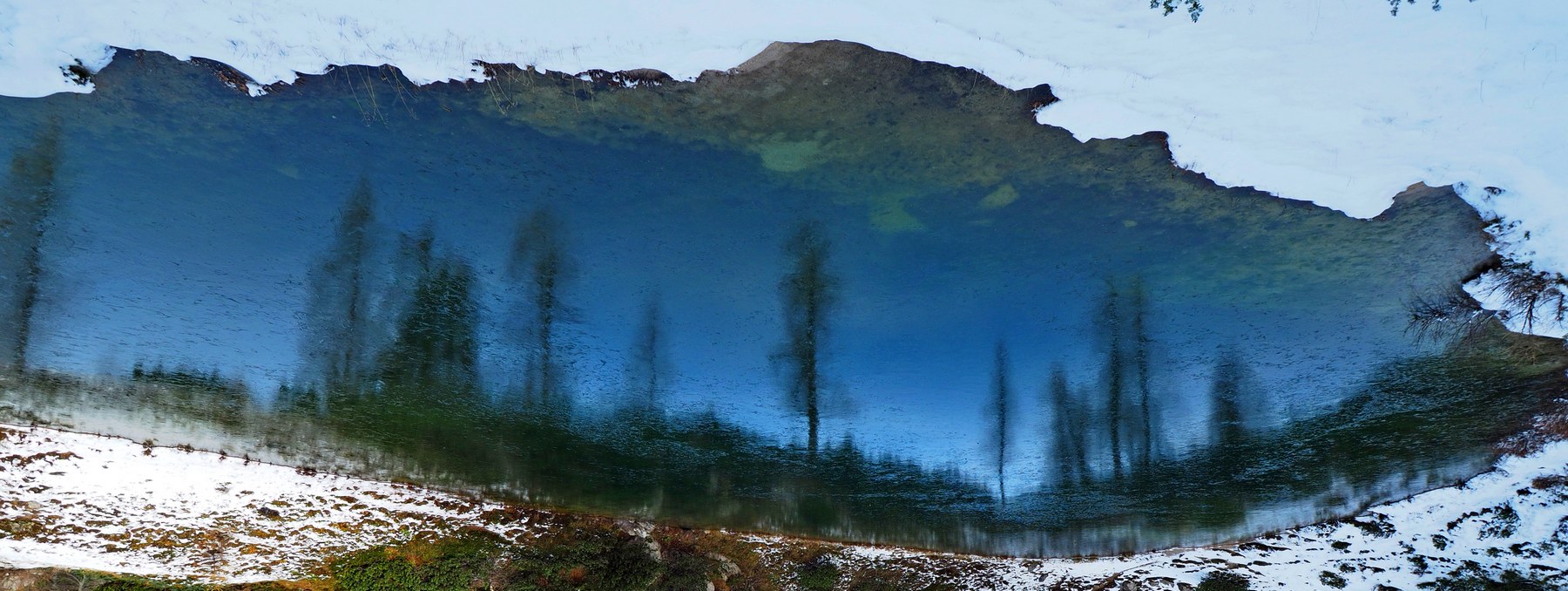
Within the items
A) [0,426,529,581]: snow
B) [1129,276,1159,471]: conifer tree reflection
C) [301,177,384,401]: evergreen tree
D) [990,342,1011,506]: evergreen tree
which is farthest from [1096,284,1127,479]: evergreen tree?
[301,177,384,401]: evergreen tree

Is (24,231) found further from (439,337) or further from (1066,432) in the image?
(1066,432)

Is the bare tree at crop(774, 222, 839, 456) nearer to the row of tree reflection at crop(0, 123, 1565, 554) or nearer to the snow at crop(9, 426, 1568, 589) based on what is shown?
Answer: the row of tree reflection at crop(0, 123, 1565, 554)

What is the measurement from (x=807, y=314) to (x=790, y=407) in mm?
1450

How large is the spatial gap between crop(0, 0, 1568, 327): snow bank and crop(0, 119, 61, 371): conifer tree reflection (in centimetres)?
70

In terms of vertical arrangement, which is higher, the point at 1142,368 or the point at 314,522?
the point at 1142,368

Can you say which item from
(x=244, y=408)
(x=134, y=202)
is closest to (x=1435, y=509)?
(x=244, y=408)

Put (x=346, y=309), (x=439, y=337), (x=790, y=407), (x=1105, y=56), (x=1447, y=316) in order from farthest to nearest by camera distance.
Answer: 1. (x=790, y=407)
2. (x=439, y=337)
3. (x=346, y=309)
4. (x=1447, y=316)
5. (x=1105, y=56)

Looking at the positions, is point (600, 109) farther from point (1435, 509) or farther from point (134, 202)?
point (1435, 509)

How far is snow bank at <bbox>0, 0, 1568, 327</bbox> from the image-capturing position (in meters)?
5.27

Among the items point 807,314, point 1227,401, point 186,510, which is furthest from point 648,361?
point 1227,401

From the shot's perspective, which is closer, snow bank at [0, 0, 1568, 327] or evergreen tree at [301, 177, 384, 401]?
snow bank at [0, 0, 1568, 327]

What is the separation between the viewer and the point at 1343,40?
17.3 feet

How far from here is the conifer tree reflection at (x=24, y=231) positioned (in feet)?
19.5

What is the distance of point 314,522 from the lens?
7836mm
